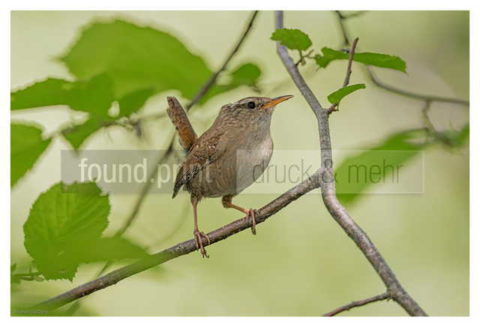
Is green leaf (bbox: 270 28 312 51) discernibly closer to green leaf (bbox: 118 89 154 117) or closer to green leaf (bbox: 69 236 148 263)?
green leaf (bbox: 118 89 154 117)

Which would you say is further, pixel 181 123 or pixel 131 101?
pixel 181 123

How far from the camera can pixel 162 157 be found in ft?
6.61

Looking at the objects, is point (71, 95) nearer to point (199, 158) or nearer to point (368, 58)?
point (199, 158)

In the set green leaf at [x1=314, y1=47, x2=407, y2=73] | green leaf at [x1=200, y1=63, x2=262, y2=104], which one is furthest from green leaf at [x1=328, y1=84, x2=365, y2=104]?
green leaf at [x1=200, y1=63, x2=262, y2=104]

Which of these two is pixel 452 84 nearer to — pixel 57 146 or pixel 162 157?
pixel 162 157

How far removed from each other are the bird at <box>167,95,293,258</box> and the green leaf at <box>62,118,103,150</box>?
0.38 metres

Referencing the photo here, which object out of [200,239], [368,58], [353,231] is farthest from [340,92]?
[200,239]

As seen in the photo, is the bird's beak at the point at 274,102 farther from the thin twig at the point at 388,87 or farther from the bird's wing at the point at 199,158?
the thin twig at the point at 388,87

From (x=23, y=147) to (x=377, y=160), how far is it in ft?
3.16

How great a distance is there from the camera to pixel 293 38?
160cm

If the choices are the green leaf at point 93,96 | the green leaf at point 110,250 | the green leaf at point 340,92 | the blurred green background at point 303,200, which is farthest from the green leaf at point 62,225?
the green leaf at point 340,92

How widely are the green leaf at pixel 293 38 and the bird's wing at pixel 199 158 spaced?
0.46m

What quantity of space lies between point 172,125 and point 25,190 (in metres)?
0.52

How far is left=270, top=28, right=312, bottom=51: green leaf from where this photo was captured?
1.58m
